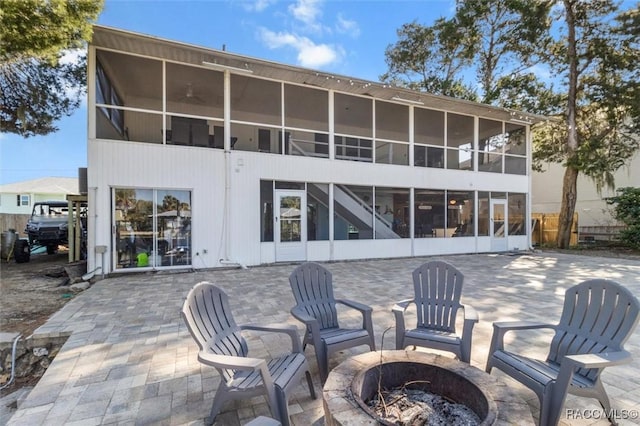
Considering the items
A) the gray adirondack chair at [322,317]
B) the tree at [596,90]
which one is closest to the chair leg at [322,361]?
the gray adirondack chair at [322,317]

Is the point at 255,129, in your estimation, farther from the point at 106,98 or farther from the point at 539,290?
the point at 539,290

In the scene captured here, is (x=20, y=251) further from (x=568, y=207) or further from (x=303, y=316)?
(x=568, y=207)

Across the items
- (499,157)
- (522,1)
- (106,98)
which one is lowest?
(499,157)

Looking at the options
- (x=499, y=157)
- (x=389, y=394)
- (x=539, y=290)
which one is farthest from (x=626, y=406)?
(x=499, y=157)

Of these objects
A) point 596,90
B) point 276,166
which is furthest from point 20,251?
point 596,90

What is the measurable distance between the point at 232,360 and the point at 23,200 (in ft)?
110

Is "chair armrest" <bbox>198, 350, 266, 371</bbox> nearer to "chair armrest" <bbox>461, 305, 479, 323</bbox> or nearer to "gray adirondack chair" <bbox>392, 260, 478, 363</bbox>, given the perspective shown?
"gray adirondack chair" <bbox>392, 260, 478, 363</bbox>

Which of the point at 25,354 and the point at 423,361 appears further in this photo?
the point at 25,354

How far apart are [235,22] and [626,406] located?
1177 centimetres

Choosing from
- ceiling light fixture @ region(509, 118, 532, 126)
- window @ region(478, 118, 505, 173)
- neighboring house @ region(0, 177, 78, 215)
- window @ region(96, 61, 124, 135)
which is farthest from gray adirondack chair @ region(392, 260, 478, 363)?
neighboring house @ region(0, 177, 78, 215)

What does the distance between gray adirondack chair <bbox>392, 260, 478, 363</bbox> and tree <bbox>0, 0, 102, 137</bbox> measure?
285 inches

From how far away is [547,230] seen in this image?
1584 centimetres

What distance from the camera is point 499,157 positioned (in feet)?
40.9

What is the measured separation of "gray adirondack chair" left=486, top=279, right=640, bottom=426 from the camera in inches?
78.4
